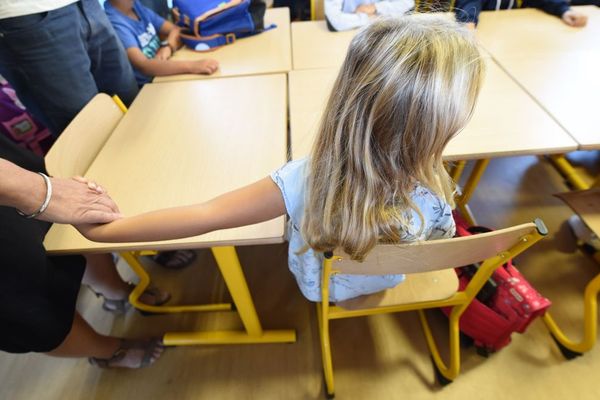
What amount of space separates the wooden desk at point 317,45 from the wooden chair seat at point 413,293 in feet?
3.24

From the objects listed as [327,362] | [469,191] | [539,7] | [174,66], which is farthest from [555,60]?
[174,66]

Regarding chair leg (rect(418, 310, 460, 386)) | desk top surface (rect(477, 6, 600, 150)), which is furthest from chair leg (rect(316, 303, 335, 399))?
desk top surface (rect(477, 6, 600, 150))

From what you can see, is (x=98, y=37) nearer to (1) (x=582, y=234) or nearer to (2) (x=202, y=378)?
(2) (x=202, y=378)

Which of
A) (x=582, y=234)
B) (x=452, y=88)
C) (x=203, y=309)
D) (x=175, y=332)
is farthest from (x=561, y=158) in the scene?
(x=175, y=332)

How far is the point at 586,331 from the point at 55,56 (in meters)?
2.14

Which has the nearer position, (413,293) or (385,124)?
(385,124)

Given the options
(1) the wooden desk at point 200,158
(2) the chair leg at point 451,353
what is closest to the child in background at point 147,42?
(1) the wooden desk at point 200,158

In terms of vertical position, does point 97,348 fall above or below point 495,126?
below

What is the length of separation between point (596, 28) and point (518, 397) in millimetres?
1748

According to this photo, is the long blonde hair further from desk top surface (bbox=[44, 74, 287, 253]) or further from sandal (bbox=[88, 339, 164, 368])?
sandal (bbox=[88, 339, 164, 368])

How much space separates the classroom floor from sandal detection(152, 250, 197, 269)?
0.08 m

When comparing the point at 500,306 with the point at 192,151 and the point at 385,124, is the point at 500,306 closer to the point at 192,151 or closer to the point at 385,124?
the point at 385,124

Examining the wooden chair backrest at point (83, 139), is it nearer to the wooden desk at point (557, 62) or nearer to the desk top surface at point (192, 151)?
the desk top surface at point (192, 151)

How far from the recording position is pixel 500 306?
1.10m
